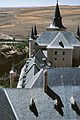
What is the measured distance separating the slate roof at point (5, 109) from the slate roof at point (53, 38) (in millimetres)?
30125

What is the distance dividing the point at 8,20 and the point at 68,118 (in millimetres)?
157575

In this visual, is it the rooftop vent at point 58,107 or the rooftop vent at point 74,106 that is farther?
the rooftop vent at point 74,106

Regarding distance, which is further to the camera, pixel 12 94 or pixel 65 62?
pixel 65 62

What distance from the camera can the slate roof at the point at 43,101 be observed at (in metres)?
31.7

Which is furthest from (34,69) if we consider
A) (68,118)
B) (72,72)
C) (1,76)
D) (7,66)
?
(7,66)

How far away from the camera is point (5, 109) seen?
31.2 metres

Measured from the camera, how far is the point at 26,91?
3297 cm

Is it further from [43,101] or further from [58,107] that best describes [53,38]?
[58,107]

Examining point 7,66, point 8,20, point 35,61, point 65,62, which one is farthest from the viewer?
point 8,20

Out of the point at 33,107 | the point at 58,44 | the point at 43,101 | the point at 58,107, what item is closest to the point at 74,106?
the point at 58,107

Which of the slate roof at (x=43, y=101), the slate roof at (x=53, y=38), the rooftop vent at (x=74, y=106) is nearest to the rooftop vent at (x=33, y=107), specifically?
the slate roof at (x=43, y=101)

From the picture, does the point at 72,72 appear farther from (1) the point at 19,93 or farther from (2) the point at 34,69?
(2) the point at 34,69

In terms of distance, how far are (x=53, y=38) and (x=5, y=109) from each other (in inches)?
1256

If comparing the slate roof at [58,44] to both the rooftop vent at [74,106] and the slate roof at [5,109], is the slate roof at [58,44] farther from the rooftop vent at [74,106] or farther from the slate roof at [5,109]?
the slate roof at [5,109]
